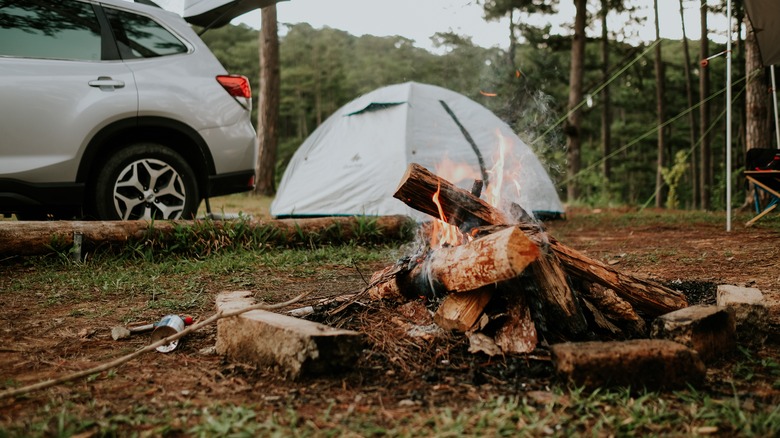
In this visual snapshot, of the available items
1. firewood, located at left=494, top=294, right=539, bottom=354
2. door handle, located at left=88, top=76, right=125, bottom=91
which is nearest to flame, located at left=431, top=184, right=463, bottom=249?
firewood, located at left=494, top=294, right=539, bottom=354

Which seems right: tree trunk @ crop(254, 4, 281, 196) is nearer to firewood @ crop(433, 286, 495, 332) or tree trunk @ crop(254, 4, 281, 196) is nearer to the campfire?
the campfire

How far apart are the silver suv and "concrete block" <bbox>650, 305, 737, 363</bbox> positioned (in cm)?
405

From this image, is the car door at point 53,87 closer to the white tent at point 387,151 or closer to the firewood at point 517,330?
the white tent at point 387,151

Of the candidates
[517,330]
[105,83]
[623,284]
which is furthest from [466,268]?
[105,83]

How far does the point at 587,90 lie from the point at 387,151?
566 inches

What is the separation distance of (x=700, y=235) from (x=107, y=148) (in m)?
6.36

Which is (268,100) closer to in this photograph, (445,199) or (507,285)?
(445,199)

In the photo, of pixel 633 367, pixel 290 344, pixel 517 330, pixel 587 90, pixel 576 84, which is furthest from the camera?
pixel 587 90

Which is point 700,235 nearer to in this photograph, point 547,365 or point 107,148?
point 547,365

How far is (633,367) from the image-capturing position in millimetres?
2023

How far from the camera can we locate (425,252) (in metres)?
3.07

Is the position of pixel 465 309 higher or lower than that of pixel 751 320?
higher

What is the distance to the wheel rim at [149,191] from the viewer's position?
4.83m

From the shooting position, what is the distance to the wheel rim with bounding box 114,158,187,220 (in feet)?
15.9
